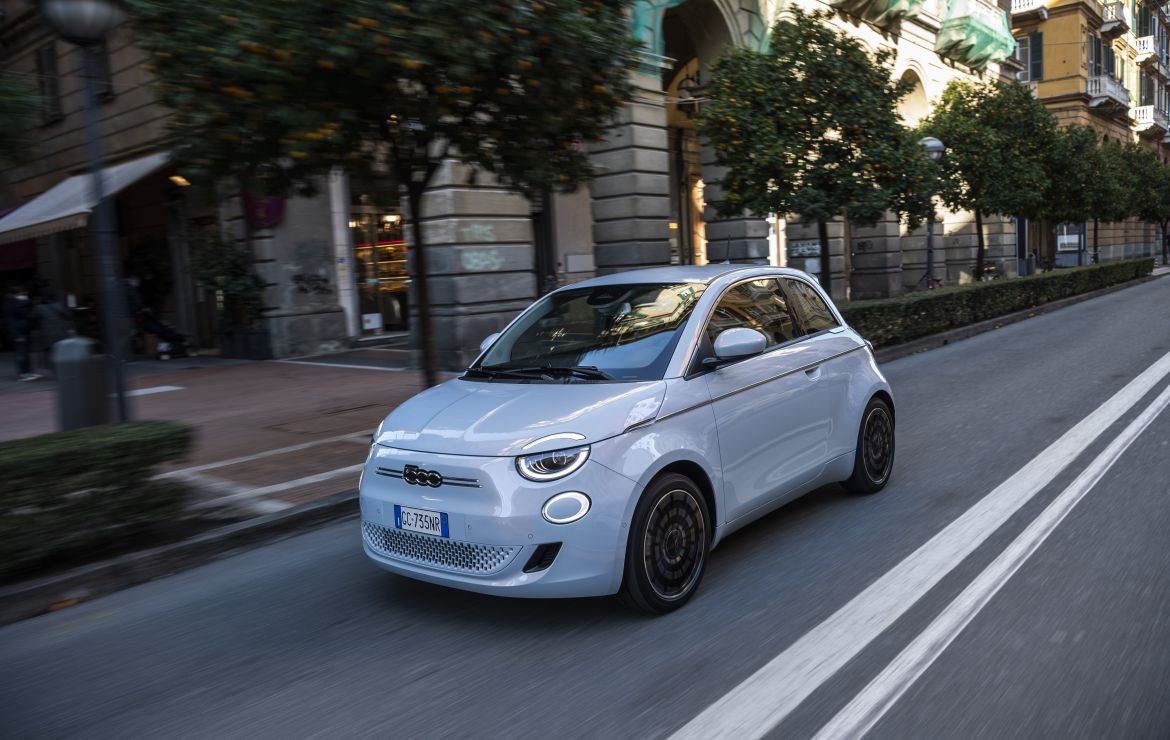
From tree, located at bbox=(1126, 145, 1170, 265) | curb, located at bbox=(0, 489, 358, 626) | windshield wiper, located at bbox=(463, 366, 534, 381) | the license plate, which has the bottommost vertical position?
curb, located at bbox=(0, 489, 358, 626)

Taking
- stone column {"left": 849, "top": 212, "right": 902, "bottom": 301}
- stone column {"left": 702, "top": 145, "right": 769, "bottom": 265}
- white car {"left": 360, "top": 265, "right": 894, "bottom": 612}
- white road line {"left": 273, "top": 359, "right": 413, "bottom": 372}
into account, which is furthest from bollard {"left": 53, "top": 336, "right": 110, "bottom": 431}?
stone column {"left": 849, "top": 212, "right": 902, "bottom": 301}

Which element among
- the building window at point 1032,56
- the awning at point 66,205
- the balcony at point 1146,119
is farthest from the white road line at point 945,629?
the balcony at point 1146,119

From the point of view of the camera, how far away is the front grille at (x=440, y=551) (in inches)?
155

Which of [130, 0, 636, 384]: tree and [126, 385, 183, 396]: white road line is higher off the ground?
[130, 0, 636, 384]: tree

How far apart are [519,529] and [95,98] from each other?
535cm

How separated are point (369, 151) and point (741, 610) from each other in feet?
17.9

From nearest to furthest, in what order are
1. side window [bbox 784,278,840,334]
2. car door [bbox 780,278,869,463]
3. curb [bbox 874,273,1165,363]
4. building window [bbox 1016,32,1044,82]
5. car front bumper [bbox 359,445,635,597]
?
car front bumper [bbox 359,445,635,597]
car door [bbox 780,278,869,463]
side window [bbox 784,278,840,334]
curb [bbox 874,273,1165,363]
building window [bbox 1016,32,1044,82]

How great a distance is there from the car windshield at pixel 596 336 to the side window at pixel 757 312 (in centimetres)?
18

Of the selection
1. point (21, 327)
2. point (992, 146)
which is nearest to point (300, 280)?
point (21, 327)

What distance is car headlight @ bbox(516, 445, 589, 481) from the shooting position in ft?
12.8

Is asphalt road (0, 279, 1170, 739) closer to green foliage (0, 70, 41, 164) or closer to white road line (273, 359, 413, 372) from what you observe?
green foliage (0, 70, 41, 164)

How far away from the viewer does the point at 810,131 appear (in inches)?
572

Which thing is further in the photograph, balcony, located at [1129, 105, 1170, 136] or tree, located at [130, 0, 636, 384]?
balcony, located at [1129, 105, 1170, 136]

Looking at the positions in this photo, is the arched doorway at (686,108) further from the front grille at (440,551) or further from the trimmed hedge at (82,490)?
the front grille at (440,551)
